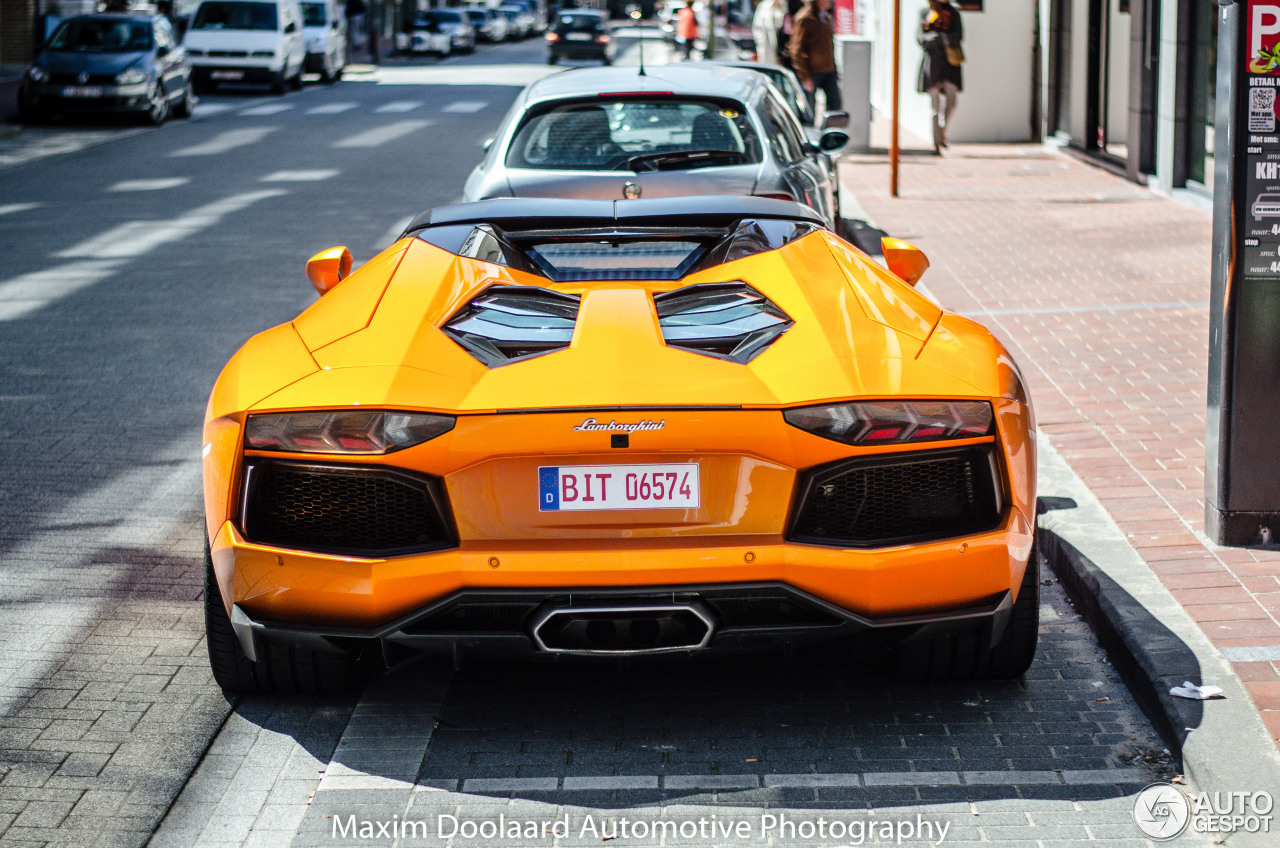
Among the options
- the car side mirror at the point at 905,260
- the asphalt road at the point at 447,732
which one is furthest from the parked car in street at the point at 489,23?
the car side mirror at the point at 905,260

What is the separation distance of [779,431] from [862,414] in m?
0.20

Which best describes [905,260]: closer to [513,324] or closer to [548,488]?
[513,324]

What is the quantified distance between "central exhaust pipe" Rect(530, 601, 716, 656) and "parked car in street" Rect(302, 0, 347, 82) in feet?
113

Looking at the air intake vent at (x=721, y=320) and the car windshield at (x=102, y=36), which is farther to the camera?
the car windshield at (x=102, y=36)

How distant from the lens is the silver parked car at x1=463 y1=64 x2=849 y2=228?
7828mm

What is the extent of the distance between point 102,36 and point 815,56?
12300mm

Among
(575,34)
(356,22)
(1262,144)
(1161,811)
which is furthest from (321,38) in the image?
(1161,811)

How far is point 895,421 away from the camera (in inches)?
141

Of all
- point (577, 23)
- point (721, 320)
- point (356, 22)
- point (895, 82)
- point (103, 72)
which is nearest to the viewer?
point (721, 320)

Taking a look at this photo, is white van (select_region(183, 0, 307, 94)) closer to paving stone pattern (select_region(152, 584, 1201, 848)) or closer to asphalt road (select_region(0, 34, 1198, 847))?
asphalt road (select_region(0, 34, 1198, 847))

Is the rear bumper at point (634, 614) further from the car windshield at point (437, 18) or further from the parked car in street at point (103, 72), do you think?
the car windshield at point (437, 18)

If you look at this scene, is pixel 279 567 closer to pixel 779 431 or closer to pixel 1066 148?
pixel 779 431

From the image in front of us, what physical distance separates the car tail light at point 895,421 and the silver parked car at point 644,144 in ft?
13.6

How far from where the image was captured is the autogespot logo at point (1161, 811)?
3381mm
